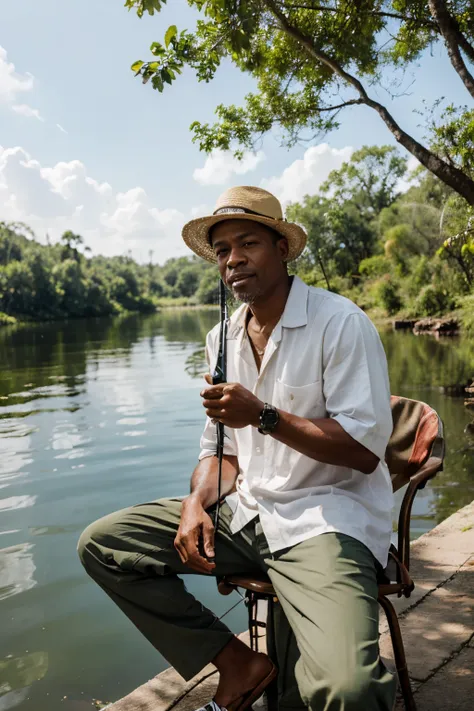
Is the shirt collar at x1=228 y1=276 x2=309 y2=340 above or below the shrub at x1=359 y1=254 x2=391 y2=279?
below

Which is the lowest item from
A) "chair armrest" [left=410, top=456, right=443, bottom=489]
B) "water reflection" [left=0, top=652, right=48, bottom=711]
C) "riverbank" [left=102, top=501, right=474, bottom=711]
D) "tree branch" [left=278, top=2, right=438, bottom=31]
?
"water reflection" [left=0, top=652, right=48, bottom=711]

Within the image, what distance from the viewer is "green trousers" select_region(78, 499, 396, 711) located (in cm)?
167

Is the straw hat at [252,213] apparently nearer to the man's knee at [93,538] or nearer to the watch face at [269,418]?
the watch face at [269,418]

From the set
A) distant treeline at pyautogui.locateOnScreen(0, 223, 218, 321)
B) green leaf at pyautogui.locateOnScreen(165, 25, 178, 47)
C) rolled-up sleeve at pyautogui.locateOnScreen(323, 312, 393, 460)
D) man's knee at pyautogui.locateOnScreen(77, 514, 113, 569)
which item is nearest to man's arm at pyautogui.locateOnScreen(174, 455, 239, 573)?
man's knee at pyautogui.locateOnScreen(77, 514, 113, 569)

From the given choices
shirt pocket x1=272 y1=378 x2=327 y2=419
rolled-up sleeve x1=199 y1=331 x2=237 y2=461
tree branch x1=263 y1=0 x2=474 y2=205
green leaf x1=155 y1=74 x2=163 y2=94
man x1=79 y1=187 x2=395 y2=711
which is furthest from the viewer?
tree branch x1=263 y1=0 x2=474 y2=205

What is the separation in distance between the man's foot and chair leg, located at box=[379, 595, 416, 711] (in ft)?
1.34

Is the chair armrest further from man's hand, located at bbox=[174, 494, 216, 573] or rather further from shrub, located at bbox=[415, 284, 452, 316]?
shrub, located at bbox=[415, 284, 452, 316]

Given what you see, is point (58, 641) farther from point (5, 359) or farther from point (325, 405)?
point (5, 359)

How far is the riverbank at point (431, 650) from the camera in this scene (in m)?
2.43

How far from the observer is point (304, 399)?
7.43 feet

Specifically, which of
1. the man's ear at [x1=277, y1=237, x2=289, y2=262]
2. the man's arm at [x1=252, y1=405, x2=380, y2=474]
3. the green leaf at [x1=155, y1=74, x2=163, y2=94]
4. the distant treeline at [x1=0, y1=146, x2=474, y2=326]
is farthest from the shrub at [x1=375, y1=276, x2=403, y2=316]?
the man's arm at [x1=252, y1=405, x2=380, y2=474]

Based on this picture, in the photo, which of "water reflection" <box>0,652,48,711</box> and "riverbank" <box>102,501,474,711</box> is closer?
"riverbank" <box>102,501,474,711</box>

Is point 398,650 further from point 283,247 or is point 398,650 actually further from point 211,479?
point 283,247

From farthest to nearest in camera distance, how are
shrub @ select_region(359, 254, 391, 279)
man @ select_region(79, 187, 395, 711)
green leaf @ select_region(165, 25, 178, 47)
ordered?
shrub @ select_region(359, 254, 391, 279), green leaf @ select_region(165, 25, 178, 47), man @ select_region(79, 187, 395, 711)
